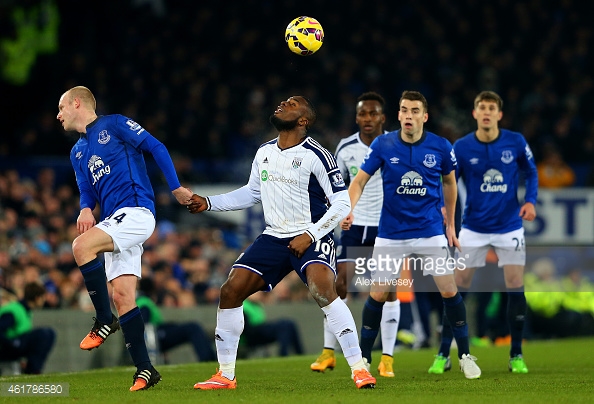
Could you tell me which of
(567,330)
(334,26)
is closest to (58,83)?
(334,26)

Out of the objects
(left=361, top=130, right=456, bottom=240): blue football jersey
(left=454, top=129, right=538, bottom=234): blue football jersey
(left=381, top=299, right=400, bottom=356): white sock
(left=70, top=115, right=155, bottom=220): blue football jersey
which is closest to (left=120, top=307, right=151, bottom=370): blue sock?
(left=70, top=115, right=155, bottom=220): blue football jersey

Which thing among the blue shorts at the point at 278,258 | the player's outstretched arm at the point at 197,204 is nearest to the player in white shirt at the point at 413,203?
→ the blue shorts at the point at 278,258

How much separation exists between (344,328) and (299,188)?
46.5 inches

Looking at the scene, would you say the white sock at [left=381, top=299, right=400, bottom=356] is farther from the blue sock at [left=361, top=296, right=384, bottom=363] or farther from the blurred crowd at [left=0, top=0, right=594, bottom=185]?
the blurred crowd at [left=0, top=0, right=594, bottom=185]

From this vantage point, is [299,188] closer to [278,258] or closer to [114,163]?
[278,258]

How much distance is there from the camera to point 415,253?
9.85 meters

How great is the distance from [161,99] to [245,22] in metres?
4.09

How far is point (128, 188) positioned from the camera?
853cm

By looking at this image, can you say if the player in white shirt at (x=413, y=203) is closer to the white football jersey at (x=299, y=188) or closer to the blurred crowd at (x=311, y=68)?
the white football jersey at (x=299, y=188)

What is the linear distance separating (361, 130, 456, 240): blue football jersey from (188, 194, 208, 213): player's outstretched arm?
73.2 inches

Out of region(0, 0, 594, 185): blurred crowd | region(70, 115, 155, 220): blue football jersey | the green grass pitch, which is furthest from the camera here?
region(0, 0, 594, 185): blurred crowd

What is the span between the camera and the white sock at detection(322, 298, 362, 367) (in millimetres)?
8266

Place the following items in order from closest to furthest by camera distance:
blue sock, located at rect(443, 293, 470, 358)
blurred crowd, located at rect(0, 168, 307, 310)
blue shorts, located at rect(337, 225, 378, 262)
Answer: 1. blue sock, located at rect(443, 293, 470, 358)
2. blue shorts, located at rect(337, 225, 378, 262)
3. blurred crowd, located at rect(0, 168, 307, 310)

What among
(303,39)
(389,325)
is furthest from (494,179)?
(303,39)
